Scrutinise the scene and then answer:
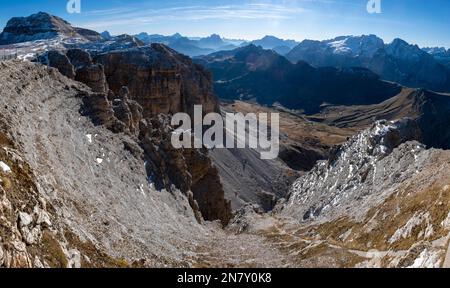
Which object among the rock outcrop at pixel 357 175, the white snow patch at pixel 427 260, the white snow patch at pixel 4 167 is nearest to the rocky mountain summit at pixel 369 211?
the white snow patch at pixel 427 260

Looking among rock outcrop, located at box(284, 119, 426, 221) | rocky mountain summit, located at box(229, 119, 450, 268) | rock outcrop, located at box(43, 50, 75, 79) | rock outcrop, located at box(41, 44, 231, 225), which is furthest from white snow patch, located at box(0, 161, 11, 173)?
rock outcrop, located at box(43, 50, 75, 79)

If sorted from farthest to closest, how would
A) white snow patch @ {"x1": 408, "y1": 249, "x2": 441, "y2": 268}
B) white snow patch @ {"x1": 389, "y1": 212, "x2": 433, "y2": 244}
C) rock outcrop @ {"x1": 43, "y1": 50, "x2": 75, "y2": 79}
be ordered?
1. rock outcrop @ {"x1": 43, "y1": 50, "x2": 75, "y2": 79}
2. white snow patch @ {"x1": 389, "y1": 212, "x2": 433, "y2": 244}
3. white snow patch @ {"x1": 408, "y1": 249, "x2": 441, "y2": 268}

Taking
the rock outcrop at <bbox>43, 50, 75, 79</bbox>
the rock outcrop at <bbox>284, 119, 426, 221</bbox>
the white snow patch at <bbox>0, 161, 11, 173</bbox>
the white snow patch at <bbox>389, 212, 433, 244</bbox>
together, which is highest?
the rock outcrop at <bbox>43, 50, 75, 79</bbox>

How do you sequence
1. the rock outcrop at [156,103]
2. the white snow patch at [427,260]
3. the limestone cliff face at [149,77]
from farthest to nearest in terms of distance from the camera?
the limestone cliff face at [149,77] < the rock outcrop at [156,103] < the white snow patch at [427,260]

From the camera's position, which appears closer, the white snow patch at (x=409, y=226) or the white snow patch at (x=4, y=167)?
the white snow patch at (x=4, y=167)

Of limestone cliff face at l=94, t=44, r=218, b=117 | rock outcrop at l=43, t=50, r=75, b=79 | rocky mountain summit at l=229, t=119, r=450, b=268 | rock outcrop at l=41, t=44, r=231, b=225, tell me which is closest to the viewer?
rocky mountain summit at l=229, t=119, r=450, b=268

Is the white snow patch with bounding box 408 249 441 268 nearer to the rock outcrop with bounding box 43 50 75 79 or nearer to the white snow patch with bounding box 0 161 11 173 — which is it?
the white snow patch with bounding box 0 161 11 173

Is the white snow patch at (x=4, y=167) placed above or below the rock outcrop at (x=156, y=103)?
above

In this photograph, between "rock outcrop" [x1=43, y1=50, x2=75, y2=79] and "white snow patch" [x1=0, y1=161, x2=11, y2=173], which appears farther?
"rock outcrop" [x1=43, y1=50, x2=75, y2=79]

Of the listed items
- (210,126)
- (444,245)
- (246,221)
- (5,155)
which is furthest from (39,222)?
(210,126)

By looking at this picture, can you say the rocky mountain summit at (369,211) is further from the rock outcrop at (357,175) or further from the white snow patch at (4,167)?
the white snow patch at (4,167)

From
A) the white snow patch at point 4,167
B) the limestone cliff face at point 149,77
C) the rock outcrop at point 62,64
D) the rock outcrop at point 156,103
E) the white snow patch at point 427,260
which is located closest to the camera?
the white snow patch at point 427,260

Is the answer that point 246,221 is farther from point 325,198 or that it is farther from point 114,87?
point 114,87

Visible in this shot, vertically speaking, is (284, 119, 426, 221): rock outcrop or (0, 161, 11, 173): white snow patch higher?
(0, 161, 11, 173): white snow patch
